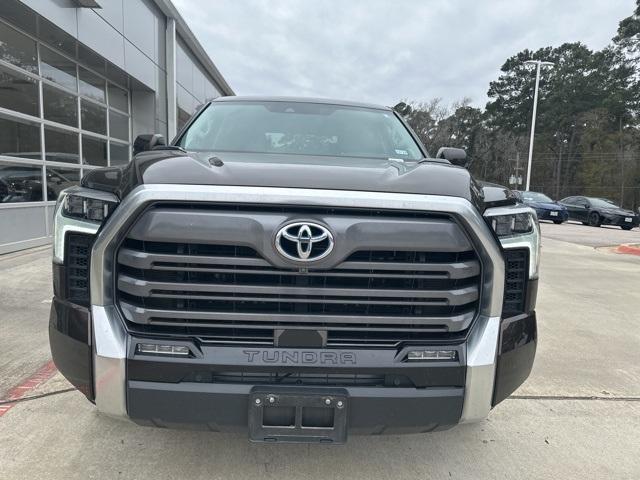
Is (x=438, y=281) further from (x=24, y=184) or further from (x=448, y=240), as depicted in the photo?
(x=24, y=184)

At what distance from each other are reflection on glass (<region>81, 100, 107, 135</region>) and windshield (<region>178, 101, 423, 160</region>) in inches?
334

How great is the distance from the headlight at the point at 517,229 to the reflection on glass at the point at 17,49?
8735mm

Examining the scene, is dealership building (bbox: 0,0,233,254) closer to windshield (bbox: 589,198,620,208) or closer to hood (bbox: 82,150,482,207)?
hood (bbox: 82,150,482,207)

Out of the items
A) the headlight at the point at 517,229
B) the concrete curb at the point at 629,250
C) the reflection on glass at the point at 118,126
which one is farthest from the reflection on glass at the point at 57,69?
the concrete curb at the point at 629,250

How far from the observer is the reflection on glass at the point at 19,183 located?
7828mm

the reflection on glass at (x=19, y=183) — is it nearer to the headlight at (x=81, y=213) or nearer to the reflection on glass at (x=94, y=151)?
the reflection on glass at (x=94, y=151)

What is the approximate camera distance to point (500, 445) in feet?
8.91

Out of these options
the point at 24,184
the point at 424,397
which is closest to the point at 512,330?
the point at 424,397

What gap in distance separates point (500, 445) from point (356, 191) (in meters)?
1.79

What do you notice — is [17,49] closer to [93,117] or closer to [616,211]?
[93,117]

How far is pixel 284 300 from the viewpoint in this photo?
1.88 m

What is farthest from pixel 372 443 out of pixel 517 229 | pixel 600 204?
pixel 600 204

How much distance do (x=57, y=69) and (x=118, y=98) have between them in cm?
329

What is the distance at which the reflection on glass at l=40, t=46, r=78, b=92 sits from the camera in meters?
9.03
